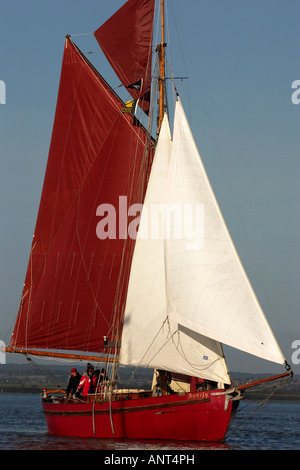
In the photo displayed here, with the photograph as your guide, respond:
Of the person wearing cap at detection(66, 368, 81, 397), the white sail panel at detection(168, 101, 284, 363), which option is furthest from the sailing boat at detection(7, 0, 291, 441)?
the person wearing cap at detection(66, 368, 81, 397)

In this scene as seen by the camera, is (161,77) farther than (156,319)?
Yes

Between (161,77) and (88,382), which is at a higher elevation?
(161,77)

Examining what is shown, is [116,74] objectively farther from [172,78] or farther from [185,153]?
[185,153]

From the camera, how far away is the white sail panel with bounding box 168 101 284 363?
37188 mm

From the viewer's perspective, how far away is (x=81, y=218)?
50.6m

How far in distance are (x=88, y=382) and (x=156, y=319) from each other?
19.6 feet

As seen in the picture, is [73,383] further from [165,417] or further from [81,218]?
[81,218]

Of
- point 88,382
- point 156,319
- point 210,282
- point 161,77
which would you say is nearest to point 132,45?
point 161,77

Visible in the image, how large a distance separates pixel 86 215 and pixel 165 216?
1057cm

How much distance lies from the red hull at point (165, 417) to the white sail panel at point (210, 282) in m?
3.27

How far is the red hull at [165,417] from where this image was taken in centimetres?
3847

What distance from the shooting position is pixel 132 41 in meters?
50.6

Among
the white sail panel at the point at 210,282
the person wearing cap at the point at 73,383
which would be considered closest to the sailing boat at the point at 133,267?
the white sail panel at the point at 210,282
